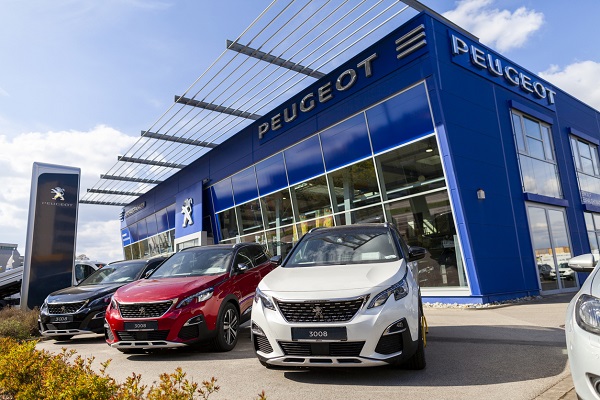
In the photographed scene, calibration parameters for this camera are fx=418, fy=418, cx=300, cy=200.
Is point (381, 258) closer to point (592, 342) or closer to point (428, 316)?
point (592, 342)

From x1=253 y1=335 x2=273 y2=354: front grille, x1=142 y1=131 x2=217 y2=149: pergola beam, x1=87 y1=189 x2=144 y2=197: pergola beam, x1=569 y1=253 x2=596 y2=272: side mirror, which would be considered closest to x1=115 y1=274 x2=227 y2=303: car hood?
x1=253 y1=335 x2=273 y2=354: front grille

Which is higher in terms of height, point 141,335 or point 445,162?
point 445,162

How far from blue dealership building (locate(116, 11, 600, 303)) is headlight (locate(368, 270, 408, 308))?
6.88m

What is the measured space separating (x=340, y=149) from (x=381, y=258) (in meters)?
A: 9.55

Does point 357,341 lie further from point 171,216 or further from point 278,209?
point 171,216

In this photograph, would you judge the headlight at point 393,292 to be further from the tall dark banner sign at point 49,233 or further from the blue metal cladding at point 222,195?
the blue metal cladding at point 222,195

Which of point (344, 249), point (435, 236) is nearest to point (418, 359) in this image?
point (344, 249)

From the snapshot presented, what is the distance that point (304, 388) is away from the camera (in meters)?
4.19

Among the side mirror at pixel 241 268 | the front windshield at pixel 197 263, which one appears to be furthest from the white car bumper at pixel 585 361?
the front windshield at pixel 197 263

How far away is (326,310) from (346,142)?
1054 centimetres

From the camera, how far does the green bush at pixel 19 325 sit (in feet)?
29.4

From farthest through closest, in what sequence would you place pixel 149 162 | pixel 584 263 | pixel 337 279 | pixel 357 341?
pixel 149 162 < pixel 337 279 < pixel 357 341 < pixel 584 263

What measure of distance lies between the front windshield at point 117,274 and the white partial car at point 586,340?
28.6 ft

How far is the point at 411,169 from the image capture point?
1192 centimetres
